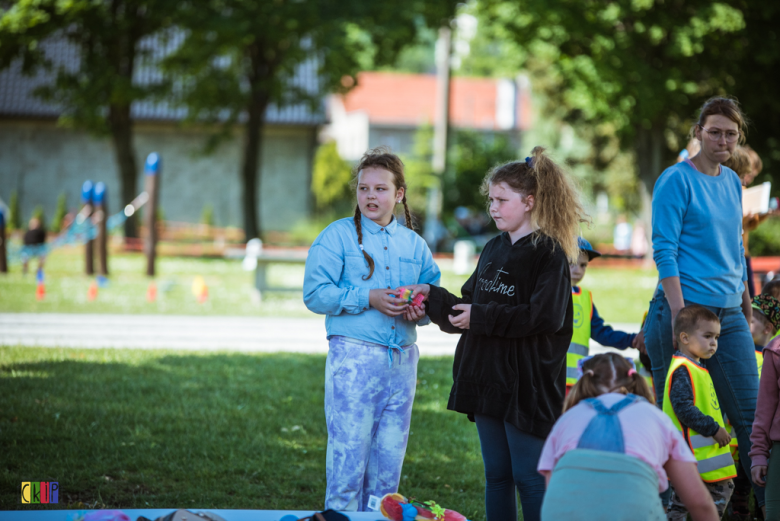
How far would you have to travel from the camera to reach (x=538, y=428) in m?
3.26

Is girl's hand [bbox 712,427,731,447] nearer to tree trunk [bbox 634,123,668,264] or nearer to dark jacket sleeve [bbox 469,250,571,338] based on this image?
dark jacket sleeve [bbox 469,250,571,338]

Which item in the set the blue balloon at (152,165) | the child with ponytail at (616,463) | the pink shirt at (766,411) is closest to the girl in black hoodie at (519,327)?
the child with ponytail at (616,463)

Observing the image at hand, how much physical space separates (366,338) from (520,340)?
0.74 meters

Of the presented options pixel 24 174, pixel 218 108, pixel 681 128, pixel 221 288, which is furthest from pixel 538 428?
pixel 24 174

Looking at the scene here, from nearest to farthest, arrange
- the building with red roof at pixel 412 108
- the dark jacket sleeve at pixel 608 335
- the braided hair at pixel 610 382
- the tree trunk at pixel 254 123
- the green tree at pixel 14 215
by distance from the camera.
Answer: the braided hair at pixel 610 382 < the dark jacket sleeve at pixel 608 335 < the tree trunk at pixel 254 123 < the green tree at pixel 14 215 < the building with red roof at pixel 412 108

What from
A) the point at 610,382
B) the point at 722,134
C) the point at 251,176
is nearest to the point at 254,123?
the point at 251,176

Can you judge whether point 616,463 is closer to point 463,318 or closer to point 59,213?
point 463,318

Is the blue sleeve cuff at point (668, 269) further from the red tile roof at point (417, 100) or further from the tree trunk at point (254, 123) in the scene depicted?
the red tile roof at point (417, 100)

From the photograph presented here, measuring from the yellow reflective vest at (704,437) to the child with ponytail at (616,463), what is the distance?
1201mm

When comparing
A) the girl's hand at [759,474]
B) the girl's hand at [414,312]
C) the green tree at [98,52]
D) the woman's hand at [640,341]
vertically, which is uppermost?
the green tree at [98,52]

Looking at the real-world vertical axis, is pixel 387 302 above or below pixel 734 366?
above

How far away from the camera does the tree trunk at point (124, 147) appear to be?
23812mm

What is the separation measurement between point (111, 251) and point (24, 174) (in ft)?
40.1

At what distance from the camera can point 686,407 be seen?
3799mm
